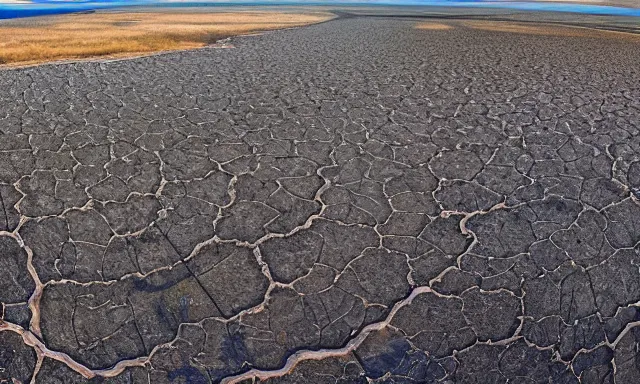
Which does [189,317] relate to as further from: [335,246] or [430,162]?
[430,162]

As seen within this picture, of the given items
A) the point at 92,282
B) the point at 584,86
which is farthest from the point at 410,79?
the point at 92,282

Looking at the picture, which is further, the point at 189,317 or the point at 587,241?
the point at 587,241

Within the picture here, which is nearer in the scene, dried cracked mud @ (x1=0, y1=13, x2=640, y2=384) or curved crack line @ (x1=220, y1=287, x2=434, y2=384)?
curved crack line @ (x1=220, y1=287, x2=434, y2=384)

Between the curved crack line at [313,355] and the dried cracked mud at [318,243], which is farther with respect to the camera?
the dried cracked mud at [318,243]

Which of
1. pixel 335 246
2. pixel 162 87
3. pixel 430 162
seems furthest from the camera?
pixel 162 87

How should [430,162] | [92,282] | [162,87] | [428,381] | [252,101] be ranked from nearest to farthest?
1. [428,381]
2. [92,282]
3. [430,162]
4. [252,101]
5. [162,87]

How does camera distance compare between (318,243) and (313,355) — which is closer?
(313,355)

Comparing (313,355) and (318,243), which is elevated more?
(318,243)

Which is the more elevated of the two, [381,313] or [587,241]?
[587,241]
